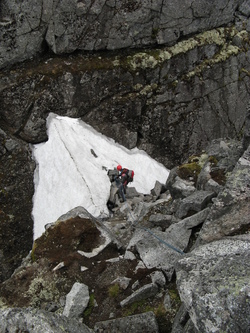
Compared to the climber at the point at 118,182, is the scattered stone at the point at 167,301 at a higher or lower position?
higher

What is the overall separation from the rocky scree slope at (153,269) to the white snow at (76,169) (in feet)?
16.7

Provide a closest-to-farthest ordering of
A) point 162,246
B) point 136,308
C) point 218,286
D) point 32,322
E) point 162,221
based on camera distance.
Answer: point 218,286, point 32,322, point 136,308, point 162,246, point 162,221

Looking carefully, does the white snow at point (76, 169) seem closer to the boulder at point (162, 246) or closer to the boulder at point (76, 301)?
the boulder at point (162, 246)

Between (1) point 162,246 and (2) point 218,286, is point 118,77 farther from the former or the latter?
(2) point 218,286

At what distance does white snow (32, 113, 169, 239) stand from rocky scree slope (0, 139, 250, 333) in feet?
16.7

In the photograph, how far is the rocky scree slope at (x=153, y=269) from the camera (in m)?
5.94

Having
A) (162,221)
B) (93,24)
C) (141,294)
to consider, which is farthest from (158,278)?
(93,24)

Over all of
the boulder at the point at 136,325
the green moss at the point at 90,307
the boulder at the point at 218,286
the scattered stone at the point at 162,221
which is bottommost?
the scattered stone at the point at 162,221

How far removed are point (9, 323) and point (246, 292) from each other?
4.31m

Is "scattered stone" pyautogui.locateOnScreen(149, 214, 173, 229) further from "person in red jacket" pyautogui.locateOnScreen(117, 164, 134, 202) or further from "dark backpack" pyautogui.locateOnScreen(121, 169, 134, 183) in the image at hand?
"dark backpack" pyautogui.locateOnScreen(121, 169, 134, 183)

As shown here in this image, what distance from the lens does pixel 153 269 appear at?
1078 cm

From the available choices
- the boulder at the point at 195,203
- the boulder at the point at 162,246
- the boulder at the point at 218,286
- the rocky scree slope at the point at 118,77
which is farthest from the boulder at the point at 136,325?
the rocky scree slope at the point at 118,77

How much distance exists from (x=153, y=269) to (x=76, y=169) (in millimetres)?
12405

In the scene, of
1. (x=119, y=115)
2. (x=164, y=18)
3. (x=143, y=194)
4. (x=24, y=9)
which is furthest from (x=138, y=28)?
(x=143, y=194)
